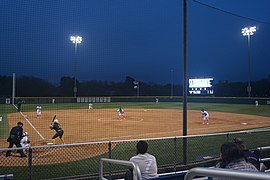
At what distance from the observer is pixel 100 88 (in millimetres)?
39969

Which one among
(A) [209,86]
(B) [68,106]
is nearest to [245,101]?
(A) [209,86]

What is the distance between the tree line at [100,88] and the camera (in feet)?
78.5

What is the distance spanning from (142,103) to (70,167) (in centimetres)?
4082

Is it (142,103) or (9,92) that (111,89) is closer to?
(142,103)

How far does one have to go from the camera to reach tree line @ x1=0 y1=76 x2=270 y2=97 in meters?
23.9

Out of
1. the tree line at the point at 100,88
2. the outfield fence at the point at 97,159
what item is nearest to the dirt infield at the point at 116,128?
the outfield fence at the point at 97,159

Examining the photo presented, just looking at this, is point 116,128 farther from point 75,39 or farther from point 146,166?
point 146,166

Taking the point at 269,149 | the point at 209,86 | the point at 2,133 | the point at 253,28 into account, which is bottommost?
the point at 2,133

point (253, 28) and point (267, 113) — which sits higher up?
point (253, 28)

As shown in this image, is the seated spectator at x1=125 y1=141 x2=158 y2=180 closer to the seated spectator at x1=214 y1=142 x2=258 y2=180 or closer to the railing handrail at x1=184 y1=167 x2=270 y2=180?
the seated spectator at x1=214 y1=142 x2=258 y2=180

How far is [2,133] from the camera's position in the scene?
18.8 m

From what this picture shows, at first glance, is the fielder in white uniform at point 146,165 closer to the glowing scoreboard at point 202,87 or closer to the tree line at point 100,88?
the tree line at point 100,88

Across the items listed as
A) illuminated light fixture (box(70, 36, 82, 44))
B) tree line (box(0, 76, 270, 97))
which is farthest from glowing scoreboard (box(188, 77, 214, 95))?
illuminated light fixture (box(70, 36, 82, 44))

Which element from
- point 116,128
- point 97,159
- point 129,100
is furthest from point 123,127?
point 129,100
